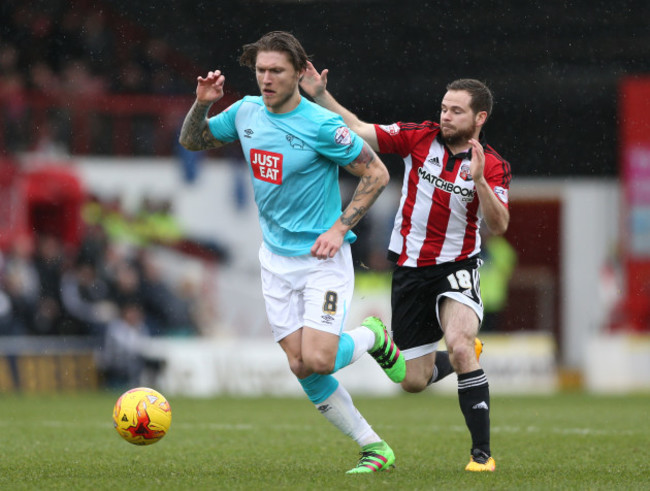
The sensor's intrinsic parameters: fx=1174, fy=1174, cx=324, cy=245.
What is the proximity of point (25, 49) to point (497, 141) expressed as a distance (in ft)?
27.9

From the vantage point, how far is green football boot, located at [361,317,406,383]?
6.68 meters

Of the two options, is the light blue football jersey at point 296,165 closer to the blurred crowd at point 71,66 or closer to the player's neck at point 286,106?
the player's neck at point 286,106

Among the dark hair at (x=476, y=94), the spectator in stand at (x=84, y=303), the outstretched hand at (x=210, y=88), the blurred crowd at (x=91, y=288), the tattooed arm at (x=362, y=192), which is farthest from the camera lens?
the spectator in stand at (x=84, y=303)

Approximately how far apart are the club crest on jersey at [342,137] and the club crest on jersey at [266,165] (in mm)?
325

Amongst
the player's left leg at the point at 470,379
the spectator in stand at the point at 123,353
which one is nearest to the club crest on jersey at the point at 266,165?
the player's left leg at the point at 470,379

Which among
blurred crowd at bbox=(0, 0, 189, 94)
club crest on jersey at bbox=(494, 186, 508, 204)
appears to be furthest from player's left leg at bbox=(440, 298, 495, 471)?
blurred crowd at bbox=(0, 0, 189, 94)

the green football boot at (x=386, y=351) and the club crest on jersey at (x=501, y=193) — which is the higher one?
the club crest on jersey at (x=501, y=193)

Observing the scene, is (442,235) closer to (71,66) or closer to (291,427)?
(291,427)

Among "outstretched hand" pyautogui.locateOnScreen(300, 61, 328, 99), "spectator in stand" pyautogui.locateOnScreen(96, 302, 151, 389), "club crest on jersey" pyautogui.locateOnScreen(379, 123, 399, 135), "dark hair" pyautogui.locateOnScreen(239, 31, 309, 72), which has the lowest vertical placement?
"spectator in stand" pyautogui.locateOnScreen(96, 302, 151, 389)

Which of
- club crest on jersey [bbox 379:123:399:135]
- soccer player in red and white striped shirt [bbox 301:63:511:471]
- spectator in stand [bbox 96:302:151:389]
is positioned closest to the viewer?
soccer player in red and white striped shirt [bbox 301:63:511:471]

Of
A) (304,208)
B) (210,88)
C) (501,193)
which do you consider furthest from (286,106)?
(501,193)

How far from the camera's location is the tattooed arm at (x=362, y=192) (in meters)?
6.15

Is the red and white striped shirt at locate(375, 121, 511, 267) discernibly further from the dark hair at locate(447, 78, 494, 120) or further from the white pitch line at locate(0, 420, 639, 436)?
the white pitch line at locate(0, 420, 639, 436)

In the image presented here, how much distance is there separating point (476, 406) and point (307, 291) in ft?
3.78
